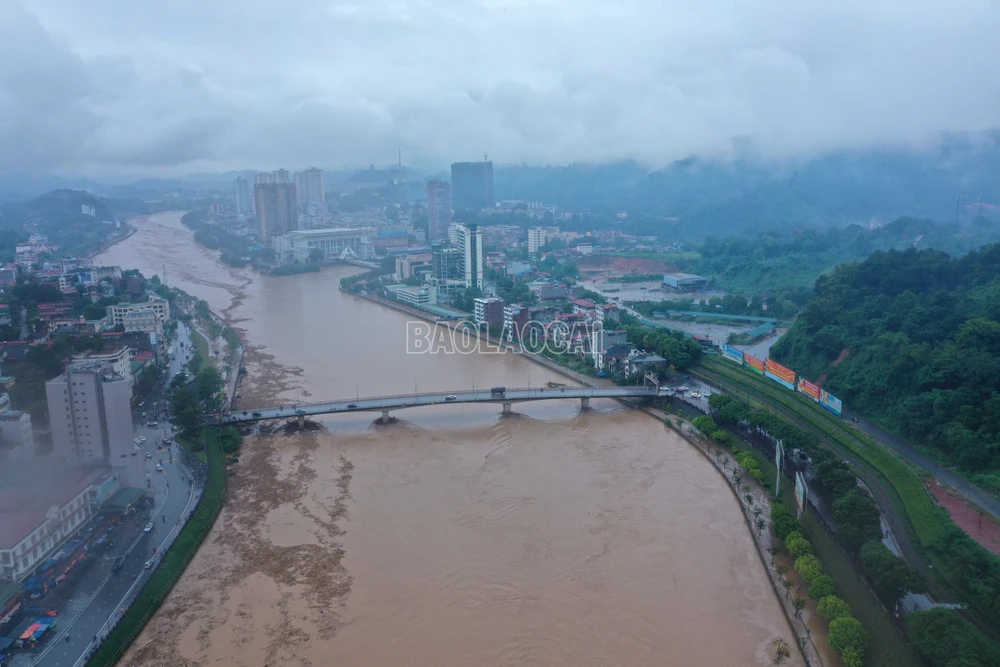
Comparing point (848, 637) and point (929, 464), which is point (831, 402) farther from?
point (848, 637)

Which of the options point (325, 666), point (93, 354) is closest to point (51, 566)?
point (325, 666)

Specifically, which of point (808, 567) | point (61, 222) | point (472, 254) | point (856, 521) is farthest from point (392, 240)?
point (808, 567)

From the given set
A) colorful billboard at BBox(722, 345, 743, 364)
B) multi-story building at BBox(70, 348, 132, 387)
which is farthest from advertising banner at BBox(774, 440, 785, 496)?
multi-story building at BBox(70, 348, 132, 387)

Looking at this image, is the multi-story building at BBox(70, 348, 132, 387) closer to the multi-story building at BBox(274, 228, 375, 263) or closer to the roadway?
the roadway

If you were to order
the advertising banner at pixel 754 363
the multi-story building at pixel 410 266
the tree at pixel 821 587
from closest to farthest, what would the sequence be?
the tree at pixel 821 587
the advertising banner at pixel 754 363
the multi-story building at pixel 410 266

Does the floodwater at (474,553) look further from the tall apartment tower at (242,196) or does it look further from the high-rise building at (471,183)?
the tall apartment tower at (242,196)

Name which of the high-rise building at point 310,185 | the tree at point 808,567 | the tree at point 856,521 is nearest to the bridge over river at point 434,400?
the tree at point 856,521
